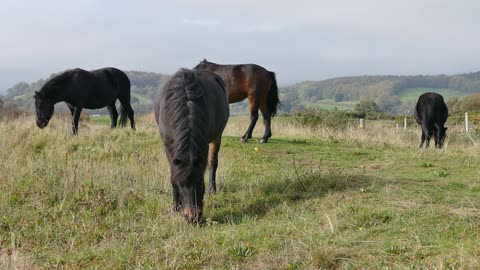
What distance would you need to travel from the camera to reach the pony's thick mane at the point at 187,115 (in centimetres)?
537

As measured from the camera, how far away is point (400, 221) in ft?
16.9

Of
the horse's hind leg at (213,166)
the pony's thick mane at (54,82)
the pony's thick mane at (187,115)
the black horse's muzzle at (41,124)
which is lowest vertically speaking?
the horse's hind leg at (213,166)

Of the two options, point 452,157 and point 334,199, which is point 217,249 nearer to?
point 334,199

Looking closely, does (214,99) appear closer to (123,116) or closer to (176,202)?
(176,202)

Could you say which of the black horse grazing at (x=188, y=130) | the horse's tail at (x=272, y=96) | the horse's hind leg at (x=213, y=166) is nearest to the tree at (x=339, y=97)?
the horse's tail at (x=272, y=96)

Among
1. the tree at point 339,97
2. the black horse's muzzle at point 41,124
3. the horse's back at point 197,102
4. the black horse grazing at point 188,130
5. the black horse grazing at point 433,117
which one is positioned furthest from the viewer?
the tree at point 339,97

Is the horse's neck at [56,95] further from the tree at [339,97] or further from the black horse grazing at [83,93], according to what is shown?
the tree at [339,97]

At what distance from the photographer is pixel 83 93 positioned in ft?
45.0

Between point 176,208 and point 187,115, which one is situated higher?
point 187,115

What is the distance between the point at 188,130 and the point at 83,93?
9.26 m

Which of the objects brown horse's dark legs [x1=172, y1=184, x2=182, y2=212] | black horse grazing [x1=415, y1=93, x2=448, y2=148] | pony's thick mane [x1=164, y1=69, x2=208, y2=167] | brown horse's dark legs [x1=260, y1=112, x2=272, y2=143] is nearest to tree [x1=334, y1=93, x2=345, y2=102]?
black horse grazing [x1=415, y1=93, x2=448, y2=148]

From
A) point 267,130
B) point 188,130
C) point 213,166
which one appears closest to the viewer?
point 188,130

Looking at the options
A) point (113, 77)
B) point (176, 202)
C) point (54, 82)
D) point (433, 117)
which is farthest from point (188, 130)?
point (433, 117)

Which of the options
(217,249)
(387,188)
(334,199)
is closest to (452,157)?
(387,188)
